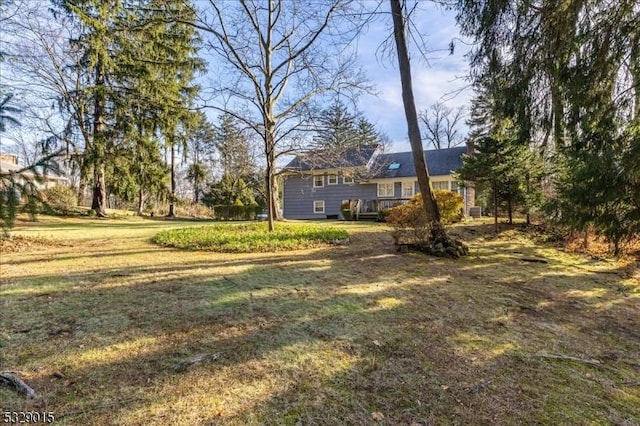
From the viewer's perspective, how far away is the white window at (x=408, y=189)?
21047 millimetres

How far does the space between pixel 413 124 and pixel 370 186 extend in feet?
50.0

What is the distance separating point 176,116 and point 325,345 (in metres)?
14.8

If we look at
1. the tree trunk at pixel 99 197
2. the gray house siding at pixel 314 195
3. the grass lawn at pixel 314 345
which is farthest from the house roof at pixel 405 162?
the grass lawn at pixel 314 345

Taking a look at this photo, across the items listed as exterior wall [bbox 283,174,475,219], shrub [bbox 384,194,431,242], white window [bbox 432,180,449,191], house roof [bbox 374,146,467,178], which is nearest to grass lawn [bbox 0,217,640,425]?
shrub [bbox 384,194,431,242]

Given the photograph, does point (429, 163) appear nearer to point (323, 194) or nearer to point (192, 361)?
point (323, 194)

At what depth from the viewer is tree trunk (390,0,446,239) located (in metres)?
Result: 7.29

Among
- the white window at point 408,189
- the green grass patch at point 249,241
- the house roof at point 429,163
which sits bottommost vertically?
the green grass patch at point 249,241

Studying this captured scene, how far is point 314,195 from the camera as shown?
944 inches

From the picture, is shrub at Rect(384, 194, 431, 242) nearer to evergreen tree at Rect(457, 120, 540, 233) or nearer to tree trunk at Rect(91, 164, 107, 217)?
evergreen tree at Rect(457, 120, 540, 233)

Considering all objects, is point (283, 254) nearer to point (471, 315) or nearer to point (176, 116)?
point (471, 315)

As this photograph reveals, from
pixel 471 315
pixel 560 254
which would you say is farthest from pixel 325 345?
pixel 560 254

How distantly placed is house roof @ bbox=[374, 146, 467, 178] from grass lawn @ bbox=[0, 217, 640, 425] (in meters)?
15.4

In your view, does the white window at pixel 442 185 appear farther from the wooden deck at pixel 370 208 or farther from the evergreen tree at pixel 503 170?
the evergreen tree at pixel 503 170

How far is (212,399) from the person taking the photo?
213 centimetres
